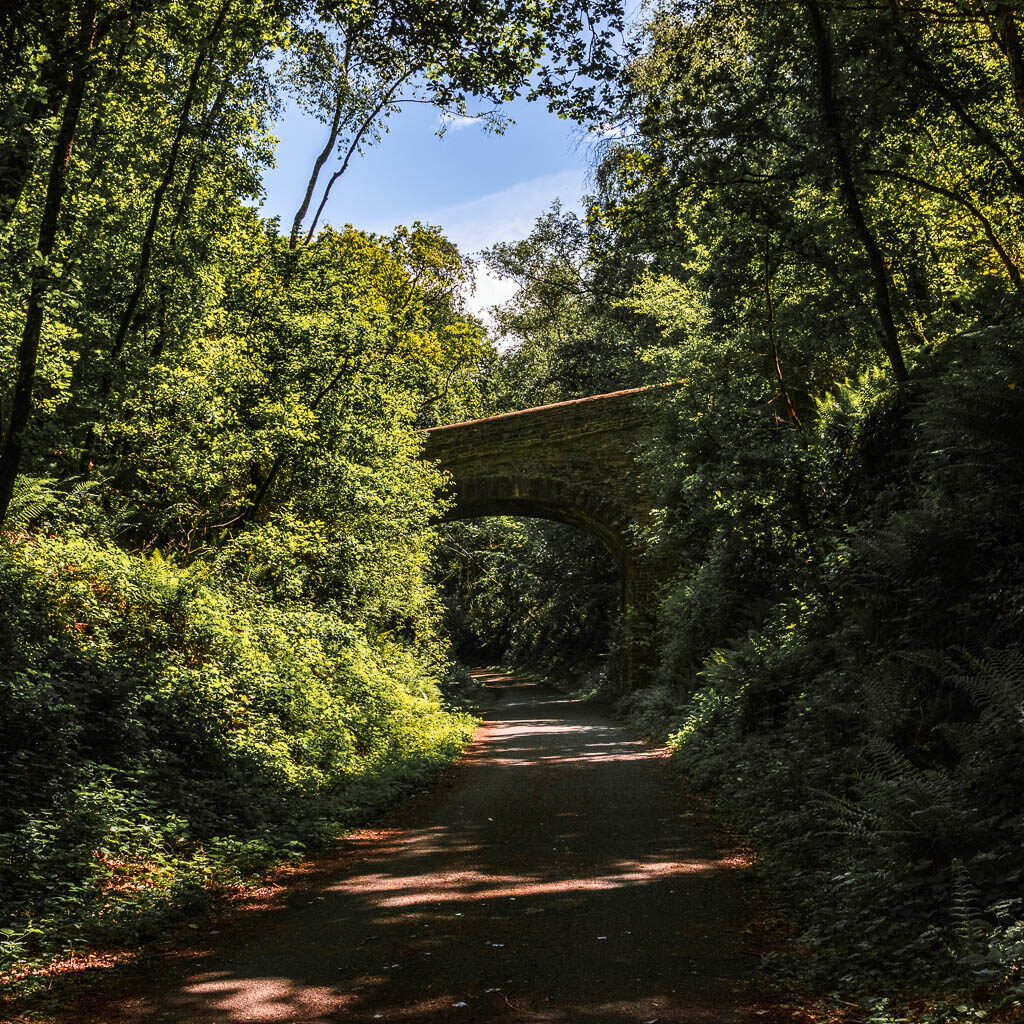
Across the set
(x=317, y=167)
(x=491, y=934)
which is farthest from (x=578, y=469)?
(x=491, y=934)

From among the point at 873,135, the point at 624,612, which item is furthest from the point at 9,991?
the point at 624,612

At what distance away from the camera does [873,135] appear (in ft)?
26.9

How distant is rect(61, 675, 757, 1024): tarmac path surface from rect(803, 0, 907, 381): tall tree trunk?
17.8ft

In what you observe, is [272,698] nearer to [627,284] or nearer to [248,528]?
[248,528]

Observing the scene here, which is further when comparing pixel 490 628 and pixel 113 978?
pixel 490 628

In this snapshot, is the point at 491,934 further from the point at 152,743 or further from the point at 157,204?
the point at 157,204

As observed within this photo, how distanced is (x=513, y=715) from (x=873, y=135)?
15.8 meters

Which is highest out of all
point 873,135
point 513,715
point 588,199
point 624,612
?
point 588,199

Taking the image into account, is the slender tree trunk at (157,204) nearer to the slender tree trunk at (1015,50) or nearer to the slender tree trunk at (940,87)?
the slender tree trunk at (940,87)

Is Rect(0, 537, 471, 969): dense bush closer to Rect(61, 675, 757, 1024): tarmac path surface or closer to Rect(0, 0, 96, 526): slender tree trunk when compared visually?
Rect(61, 675, 757, 1024): tarmac path surface

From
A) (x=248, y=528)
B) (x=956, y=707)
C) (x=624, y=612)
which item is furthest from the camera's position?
(x=624, y=612)

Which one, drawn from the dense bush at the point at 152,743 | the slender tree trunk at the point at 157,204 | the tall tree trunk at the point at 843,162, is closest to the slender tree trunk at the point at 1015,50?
the tall tree trunk at the point at 843,162

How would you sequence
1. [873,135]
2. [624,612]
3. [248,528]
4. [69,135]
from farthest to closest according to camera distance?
[624,612] → [248,528] → [873,135] → [69,135]

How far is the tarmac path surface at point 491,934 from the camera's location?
139 inches
